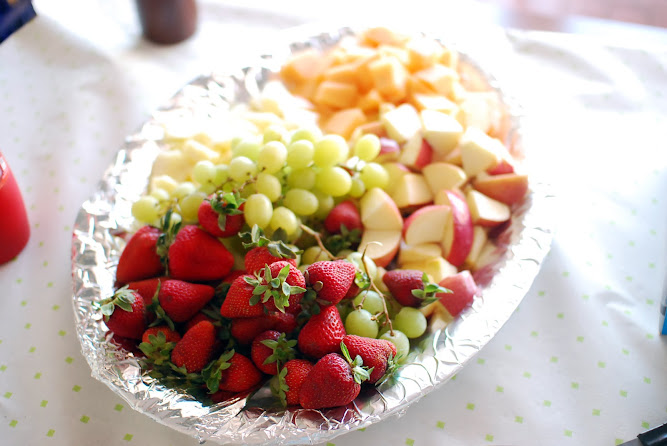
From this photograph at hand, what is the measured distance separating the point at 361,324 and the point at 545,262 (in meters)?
0.44

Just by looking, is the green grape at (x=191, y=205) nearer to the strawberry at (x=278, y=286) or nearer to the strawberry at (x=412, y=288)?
the strawberry at (x=278, y=286)

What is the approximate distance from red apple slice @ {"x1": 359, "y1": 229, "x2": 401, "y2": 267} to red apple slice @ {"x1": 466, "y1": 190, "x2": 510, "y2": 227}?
141 mm

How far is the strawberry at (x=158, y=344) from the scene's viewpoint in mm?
754

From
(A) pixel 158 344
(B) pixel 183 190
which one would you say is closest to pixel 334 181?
(B) pixel 183 190

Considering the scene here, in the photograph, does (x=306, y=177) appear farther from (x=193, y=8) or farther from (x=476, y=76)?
(x=193, y=8)

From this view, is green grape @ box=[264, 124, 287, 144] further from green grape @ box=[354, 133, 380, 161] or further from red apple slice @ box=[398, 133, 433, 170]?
red apple slice @ box=[398, 133, 433, 170]

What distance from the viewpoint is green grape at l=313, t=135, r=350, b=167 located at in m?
0.92

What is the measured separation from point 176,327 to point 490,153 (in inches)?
23.6

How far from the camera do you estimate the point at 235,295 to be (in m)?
0.73

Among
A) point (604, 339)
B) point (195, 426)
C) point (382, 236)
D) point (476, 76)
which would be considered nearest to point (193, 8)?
point (476, 76)

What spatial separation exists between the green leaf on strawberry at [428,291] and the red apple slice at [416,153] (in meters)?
0.28

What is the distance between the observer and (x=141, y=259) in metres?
A: 0.85

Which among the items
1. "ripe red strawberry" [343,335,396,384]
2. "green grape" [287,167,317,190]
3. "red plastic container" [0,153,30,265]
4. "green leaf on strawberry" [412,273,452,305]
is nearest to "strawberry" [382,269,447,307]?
"green leaf on strawberry" [412,273,452,305]

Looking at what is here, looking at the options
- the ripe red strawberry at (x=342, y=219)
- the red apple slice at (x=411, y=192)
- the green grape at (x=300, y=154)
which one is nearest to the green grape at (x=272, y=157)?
the green grape at (x=300, y=154)
